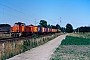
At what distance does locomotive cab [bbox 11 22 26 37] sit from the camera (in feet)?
150

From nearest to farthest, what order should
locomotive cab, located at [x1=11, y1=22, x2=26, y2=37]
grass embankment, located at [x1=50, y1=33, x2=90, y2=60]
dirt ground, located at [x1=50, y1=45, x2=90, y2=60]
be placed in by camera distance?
dirt ground, located at [x1=50, y1=45, x2=90, y2=60], grass embankment, located at [x1=50, y1=33, x2=90, y2=60], locomotive cab, located at [x1=11, y1=22, x2=26, y2=37]

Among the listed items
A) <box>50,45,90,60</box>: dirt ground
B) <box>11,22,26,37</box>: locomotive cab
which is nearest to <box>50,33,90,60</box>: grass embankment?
<box>50,45,90,60</box>: dirt ground

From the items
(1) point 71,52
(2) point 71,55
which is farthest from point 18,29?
(2) point 71,55

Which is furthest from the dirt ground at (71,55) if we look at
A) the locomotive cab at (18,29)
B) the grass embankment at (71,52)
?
the locomotive cab at (18,29)

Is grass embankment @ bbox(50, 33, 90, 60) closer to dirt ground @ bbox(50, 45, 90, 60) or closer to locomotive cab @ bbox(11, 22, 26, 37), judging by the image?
dirt ground @ bbox(50, 45, 90, 60)

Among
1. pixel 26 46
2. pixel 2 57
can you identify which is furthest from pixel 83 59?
pixel 26 46

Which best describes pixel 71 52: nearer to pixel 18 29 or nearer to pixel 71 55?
pixel 71 55

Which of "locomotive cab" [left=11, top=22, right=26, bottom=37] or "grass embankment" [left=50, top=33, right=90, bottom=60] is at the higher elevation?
"locomotive cab" [left=11, top=22, right=26, bottom=37]

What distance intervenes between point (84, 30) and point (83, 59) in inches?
6030

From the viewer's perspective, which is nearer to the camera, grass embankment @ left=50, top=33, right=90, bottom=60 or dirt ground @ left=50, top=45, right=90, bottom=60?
dirt ground @ left=50, top=45, right=90, bottom=60

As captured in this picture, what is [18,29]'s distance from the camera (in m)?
47.5

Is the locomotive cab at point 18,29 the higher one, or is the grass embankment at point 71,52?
the locomotive cab at point 18,29

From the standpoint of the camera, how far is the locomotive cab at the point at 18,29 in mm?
45656

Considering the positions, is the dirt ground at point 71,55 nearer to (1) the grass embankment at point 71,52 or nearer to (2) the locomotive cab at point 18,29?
(1) the grass embankment at point 71,52
